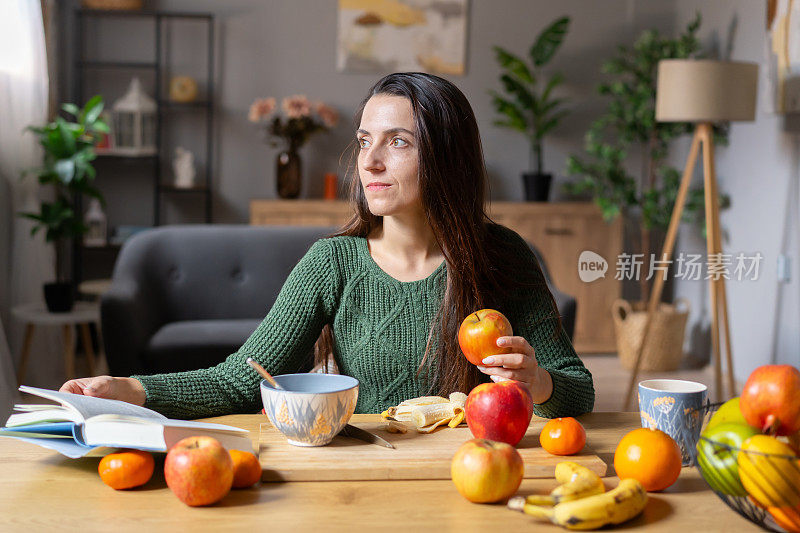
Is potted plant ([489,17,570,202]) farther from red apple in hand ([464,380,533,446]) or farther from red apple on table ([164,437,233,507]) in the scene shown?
red apple on table ([164,437,233,507])

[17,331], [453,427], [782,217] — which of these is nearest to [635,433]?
[453,427]

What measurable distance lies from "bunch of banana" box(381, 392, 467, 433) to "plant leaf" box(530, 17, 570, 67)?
414 cm

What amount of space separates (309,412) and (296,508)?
13 centimetres

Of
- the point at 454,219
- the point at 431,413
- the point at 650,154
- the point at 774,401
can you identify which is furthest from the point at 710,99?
the point at 774,401

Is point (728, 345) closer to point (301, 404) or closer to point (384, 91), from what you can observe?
point (384, 91)

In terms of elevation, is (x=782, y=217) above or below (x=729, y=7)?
below

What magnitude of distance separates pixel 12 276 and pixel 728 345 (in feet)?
10.9

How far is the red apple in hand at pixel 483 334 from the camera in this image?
Answer: 1089mm

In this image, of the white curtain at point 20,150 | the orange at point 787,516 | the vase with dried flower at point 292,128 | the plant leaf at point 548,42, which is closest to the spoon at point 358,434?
the orange at point 787,516

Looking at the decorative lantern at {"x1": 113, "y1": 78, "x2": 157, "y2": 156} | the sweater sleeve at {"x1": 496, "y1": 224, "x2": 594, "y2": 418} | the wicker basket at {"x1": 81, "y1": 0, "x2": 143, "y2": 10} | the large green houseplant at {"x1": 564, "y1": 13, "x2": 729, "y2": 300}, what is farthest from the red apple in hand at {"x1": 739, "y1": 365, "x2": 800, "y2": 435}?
the wicker basket at {"x1": 81, "y1": 0, "x2": 143, "y2": 10}

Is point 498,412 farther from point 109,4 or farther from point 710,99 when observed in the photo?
point 109,4

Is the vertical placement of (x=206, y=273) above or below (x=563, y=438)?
below

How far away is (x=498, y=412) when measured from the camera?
1.00 m

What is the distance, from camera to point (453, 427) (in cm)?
111
